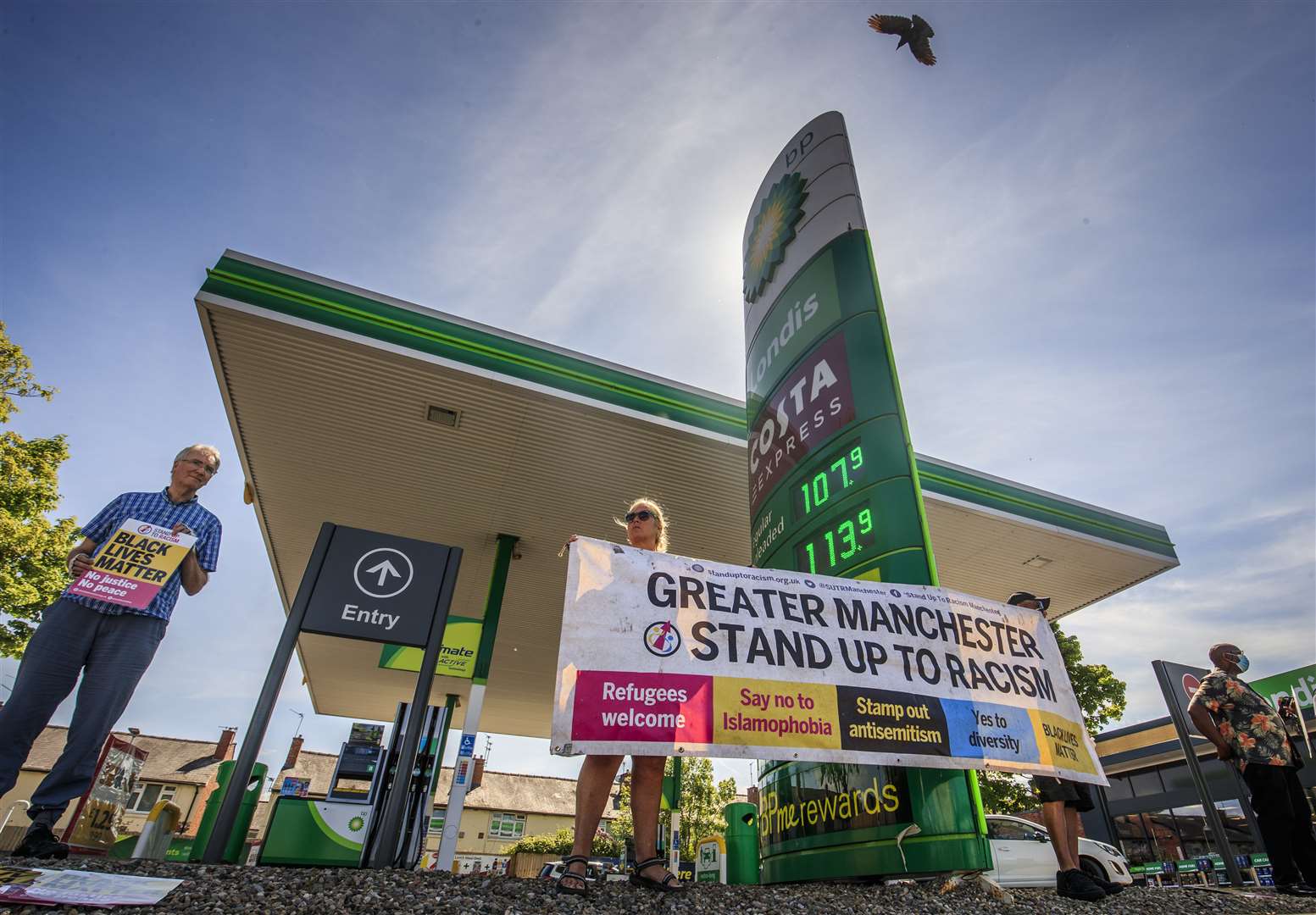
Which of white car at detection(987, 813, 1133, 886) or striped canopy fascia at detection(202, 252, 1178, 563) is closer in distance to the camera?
striped canopy fascia at detection(202, 252, 1178, 563)

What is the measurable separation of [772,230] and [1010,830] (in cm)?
927

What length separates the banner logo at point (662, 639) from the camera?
3.24 metres

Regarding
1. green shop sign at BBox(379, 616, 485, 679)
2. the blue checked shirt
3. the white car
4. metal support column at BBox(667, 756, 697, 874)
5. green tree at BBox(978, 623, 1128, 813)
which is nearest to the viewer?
the blue checked shirt

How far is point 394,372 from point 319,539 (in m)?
4.20

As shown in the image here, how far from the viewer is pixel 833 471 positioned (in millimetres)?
4734

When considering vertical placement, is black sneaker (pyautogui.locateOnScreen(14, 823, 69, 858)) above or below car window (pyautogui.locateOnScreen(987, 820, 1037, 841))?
below

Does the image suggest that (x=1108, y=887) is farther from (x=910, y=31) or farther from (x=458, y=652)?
(x=458, y=652)

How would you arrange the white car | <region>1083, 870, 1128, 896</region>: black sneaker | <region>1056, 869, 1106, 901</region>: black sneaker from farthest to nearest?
the white car, <region>1083, 870, 1128, 896</region>: black sneaker, <region>1056, 869, 1106, 901</region>: black sneaker

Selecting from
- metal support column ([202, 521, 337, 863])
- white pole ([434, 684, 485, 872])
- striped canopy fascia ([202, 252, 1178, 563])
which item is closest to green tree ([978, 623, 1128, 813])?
striped canopy fascia ([202, 252, 1178, 563])

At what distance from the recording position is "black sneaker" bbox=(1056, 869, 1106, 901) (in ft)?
11.9

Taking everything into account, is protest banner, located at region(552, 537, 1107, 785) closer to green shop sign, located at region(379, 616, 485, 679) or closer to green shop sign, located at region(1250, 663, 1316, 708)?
green shop sign, located at region(379, 616, 485, 679)

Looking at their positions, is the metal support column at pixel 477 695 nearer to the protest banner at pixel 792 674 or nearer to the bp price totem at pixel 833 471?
the bp price totem at pixel 833 471

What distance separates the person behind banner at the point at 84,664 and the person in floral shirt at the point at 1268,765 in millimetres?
6918

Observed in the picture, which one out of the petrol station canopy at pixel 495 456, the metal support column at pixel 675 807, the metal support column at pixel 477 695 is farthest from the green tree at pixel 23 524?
the metal support column at pixel 675 807
